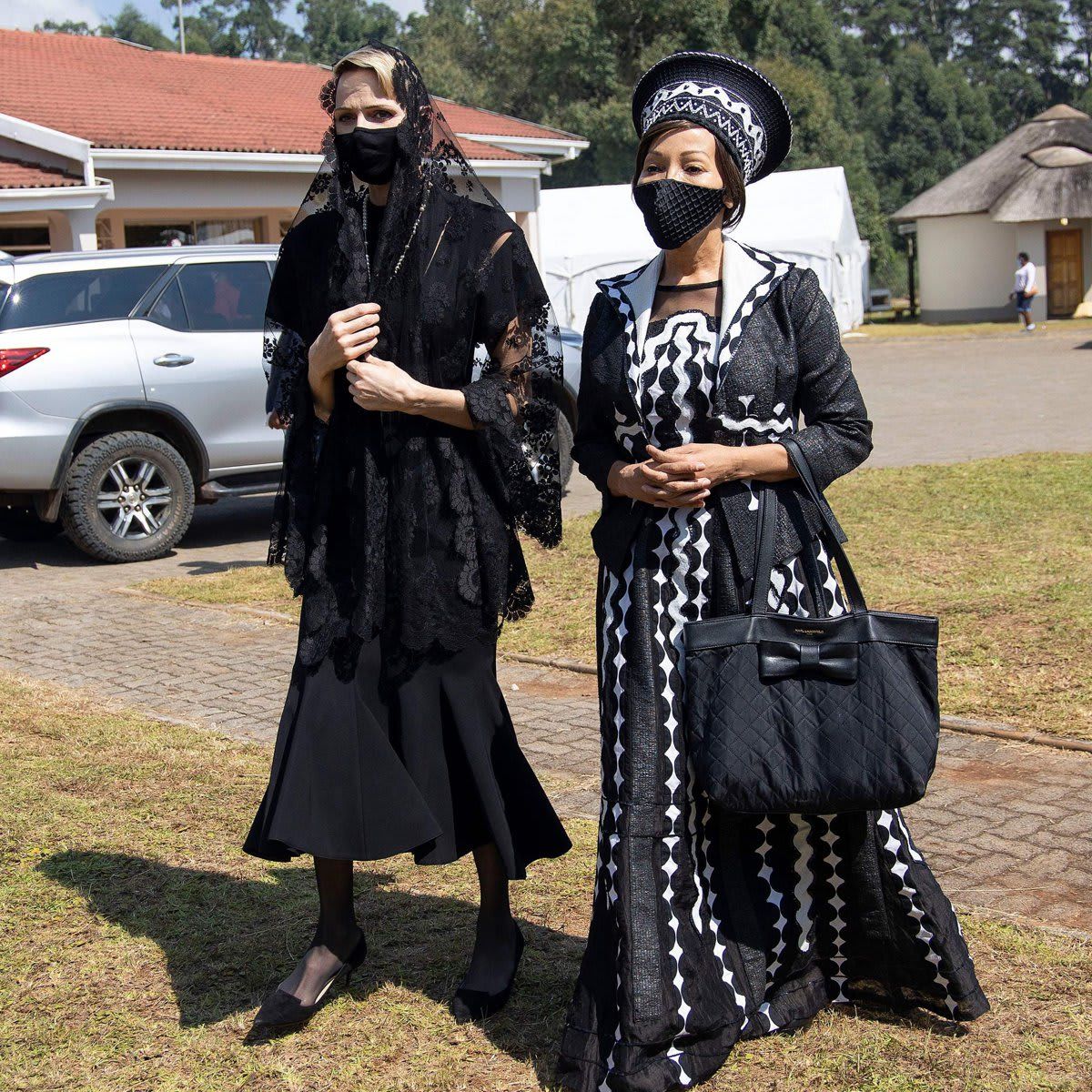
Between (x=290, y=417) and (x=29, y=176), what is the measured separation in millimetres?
15936

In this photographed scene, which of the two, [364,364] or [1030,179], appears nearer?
[364,364]

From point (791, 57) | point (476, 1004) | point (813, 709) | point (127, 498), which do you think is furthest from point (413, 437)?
point (791, 57)

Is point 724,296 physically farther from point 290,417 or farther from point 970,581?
point 970,581

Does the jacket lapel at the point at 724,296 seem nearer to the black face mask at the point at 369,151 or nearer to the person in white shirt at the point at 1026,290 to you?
the black face mask at the point at 369,151

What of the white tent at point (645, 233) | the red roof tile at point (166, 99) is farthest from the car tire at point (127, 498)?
the white tent at point (645, 233)

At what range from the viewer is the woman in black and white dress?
3.04 meters

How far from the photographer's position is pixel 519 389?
3.47 metres

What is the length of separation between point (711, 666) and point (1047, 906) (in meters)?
1.71

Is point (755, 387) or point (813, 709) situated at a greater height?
point (755, 387)

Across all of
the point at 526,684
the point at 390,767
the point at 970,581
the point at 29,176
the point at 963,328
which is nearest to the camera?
the point at 390,767

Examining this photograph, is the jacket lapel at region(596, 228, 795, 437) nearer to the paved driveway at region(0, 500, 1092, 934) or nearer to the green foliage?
the paved driveway at region(0, 500, 1092, 934)

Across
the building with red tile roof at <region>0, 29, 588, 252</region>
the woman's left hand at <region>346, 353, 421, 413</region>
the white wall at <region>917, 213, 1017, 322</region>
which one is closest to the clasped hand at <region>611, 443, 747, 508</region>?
the woman's left hand at <region>346, 353, 421, 413</region>

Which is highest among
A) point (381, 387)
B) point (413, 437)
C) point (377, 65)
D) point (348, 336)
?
point (377, 65)

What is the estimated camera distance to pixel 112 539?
33.2 ft
